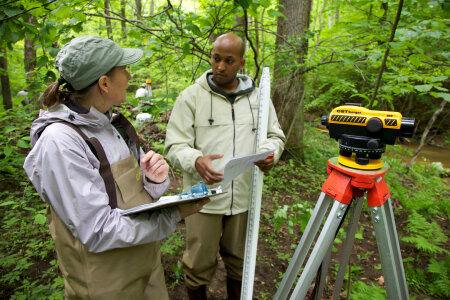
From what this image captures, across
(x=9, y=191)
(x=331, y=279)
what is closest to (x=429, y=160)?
(x=331, y=279)

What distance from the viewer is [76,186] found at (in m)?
1.00

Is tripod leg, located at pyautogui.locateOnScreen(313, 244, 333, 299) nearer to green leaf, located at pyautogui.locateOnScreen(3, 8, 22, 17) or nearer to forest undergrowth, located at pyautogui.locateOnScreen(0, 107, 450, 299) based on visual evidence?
forest undergrowth, located at pyautogui.locateOnScreen(0, 107, 450, 299)

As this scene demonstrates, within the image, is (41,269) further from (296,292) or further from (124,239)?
(296,292)

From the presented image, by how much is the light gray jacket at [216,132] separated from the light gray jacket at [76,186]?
83 centimetres

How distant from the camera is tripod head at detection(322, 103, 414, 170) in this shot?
106 cm

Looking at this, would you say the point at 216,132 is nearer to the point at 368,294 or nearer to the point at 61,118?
the point at 61,118

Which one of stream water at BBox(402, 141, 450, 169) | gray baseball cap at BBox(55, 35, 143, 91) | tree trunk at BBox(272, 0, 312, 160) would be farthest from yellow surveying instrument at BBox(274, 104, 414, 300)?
stream water at BBox(402, 141, 450, 169)

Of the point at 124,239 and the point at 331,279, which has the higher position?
the point at 124,239

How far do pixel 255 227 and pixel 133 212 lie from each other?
98 centimetres

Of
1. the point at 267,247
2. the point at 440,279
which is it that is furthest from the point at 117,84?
the point at 440,279

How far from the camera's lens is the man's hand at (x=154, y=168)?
1.44 metres

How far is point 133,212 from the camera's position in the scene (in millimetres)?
1088

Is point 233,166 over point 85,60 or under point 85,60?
under

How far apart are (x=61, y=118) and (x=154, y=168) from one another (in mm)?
532
